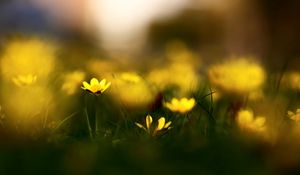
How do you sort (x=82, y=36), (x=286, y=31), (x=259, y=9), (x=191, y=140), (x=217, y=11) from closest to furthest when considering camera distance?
(x=191, y=140)
(x=286, y=31)
(x=259, y=9)
(x=217, y=11)
(x=82, y=36)

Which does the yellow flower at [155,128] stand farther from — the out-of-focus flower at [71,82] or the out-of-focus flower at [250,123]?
the out-of-focus flower at [71,82]

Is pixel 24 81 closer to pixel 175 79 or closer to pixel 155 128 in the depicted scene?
pixel 155 128

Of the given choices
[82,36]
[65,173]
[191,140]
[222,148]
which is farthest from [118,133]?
[82,36]

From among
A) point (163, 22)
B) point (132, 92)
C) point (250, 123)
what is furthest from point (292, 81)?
point (163, 22)

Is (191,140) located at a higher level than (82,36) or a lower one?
lower

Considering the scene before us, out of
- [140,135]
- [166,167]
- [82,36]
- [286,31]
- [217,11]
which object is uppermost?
[82,36]

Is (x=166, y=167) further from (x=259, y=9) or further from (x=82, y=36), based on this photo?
(x=82, y=36)

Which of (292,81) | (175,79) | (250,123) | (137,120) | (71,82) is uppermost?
(175,79)
